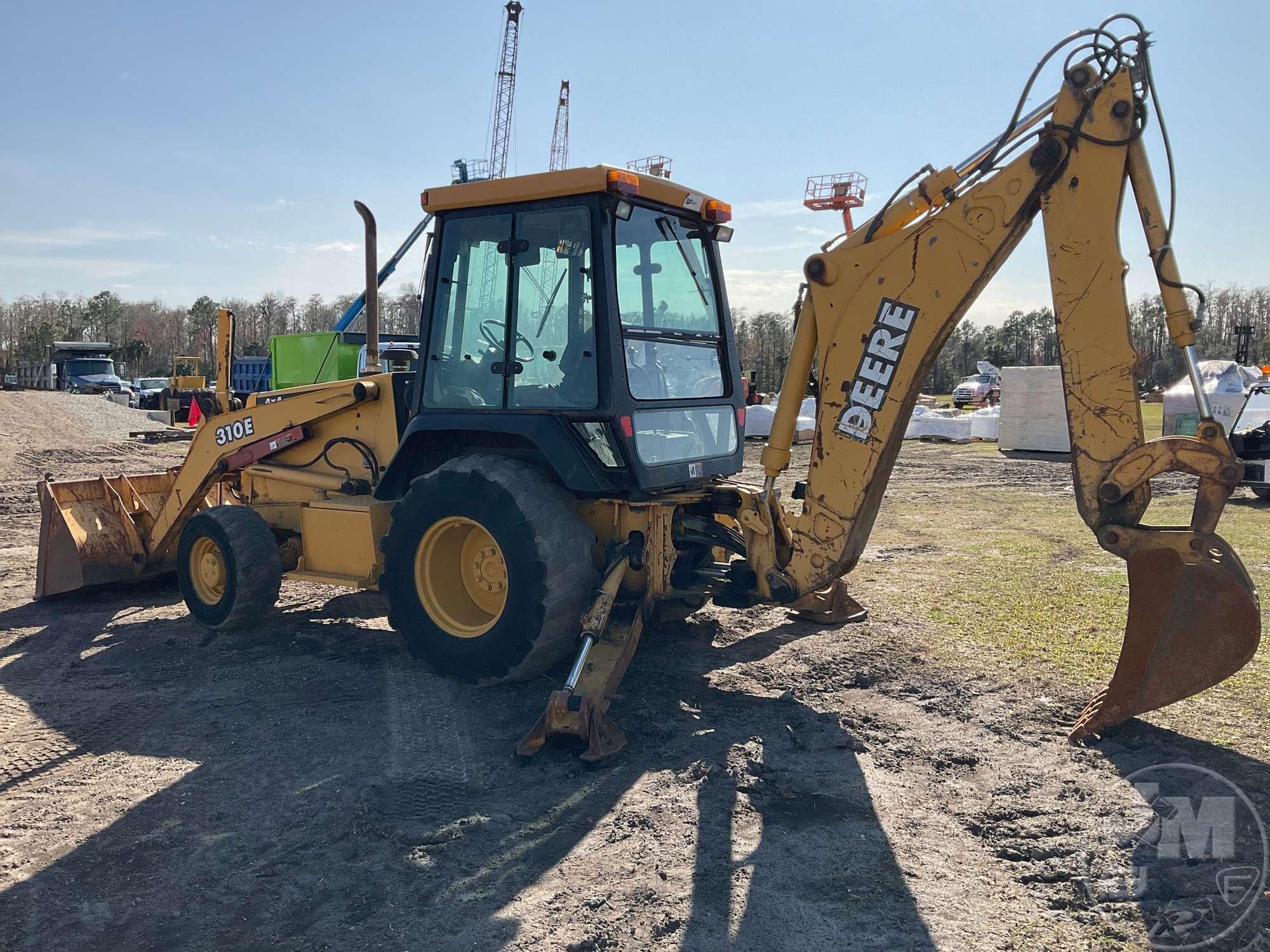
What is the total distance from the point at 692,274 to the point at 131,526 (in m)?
5.13

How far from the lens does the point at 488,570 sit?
5.21m

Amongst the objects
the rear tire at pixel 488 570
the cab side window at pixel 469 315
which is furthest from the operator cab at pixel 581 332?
the rear tire at pixel 488 570

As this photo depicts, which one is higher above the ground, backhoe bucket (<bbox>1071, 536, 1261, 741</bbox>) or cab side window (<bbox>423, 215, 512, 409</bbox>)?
cab side window (<bbox>423, 215, 512, 409</bbox>)

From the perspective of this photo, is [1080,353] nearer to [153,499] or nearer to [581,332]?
[581,332]

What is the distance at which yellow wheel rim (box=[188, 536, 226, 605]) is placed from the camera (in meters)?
6.33

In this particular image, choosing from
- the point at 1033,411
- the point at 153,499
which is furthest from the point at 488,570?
the point at 1033,411

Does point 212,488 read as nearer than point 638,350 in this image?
No

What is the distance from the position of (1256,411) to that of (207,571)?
1429cm

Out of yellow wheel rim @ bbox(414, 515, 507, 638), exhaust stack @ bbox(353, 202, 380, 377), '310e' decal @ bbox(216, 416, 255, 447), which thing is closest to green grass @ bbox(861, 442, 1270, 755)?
yellow wheel rim @ bbox(414, 515, 507, 638)

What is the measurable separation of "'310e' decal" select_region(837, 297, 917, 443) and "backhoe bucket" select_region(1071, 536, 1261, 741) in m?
1.34

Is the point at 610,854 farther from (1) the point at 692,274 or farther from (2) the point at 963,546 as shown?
(2) the point at 963,546

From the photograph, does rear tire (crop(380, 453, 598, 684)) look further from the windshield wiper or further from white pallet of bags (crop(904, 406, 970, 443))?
white pallet of bags (crop(904, 406, 970, 443))

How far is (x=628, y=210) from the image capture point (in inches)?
192

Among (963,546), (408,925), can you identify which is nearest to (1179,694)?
(408,925)
